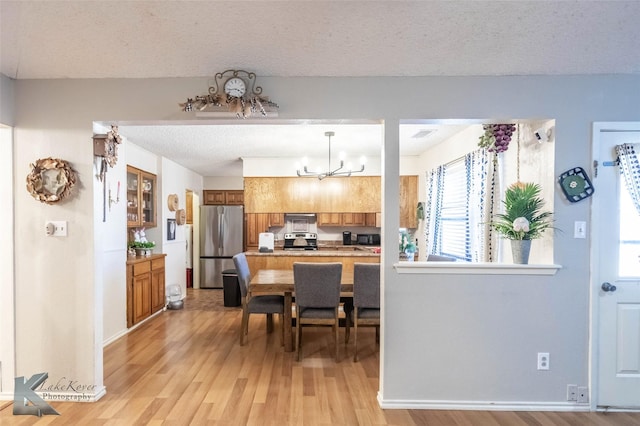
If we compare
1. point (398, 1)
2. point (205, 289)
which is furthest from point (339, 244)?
point (398, 1)

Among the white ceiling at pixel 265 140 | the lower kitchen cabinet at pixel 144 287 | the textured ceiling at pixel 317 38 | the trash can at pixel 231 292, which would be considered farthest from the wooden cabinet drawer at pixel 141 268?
the textured ceiling at pixel 317 38

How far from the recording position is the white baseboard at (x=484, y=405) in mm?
2270

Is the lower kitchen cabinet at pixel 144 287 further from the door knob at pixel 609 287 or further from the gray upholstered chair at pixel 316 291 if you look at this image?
the door knob at pixel 609 287

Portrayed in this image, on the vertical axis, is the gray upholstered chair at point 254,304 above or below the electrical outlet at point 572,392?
above

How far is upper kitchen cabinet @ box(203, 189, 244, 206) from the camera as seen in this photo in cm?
719

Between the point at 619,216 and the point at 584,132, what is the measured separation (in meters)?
0.65

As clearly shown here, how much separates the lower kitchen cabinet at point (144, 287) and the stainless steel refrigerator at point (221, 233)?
1628 millimetres

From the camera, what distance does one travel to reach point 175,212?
18.4 ft

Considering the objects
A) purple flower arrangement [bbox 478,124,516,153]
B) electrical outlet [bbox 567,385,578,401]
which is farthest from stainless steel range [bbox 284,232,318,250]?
electrical outlet [bbox 567,385,578,401]

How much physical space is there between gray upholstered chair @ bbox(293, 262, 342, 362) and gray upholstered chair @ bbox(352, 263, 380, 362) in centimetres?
18

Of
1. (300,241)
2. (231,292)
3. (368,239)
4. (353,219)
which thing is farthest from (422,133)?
(231,292)

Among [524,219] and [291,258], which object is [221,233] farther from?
[524,219]

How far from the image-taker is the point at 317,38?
6.42ft

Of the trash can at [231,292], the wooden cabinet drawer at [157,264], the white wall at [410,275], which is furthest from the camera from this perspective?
the trash can at [231,292]
